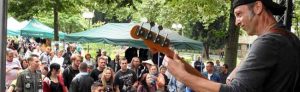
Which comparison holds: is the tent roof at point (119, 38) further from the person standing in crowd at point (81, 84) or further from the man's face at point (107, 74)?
the person standing in crowd at point (81, 84)

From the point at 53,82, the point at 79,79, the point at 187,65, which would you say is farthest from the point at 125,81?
the point at 187,65

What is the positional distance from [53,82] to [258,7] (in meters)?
5.49

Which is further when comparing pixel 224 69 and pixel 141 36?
pixel 224 69

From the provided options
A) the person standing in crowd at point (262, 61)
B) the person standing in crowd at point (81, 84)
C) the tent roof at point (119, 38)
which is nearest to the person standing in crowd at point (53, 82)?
the person standing in crowd at point (81, 84)

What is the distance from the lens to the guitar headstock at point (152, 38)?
2273 millimetres

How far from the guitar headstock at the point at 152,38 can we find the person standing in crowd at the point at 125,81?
531cm

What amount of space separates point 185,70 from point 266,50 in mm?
299

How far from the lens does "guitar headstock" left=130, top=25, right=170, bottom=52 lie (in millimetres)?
2273

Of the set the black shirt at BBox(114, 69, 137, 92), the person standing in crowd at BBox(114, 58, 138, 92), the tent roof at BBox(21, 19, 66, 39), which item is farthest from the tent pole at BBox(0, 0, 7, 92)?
the tent roof at BBox(21, 19, 66, 39)

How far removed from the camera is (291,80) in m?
1.79

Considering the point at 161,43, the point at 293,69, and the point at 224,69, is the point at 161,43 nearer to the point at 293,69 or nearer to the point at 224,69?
the point at 293,69

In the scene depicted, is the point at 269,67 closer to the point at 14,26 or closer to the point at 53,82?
the point at 53,82

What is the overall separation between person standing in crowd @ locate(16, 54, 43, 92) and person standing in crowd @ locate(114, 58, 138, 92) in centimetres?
143

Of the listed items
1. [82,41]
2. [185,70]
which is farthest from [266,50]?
[82,41]
